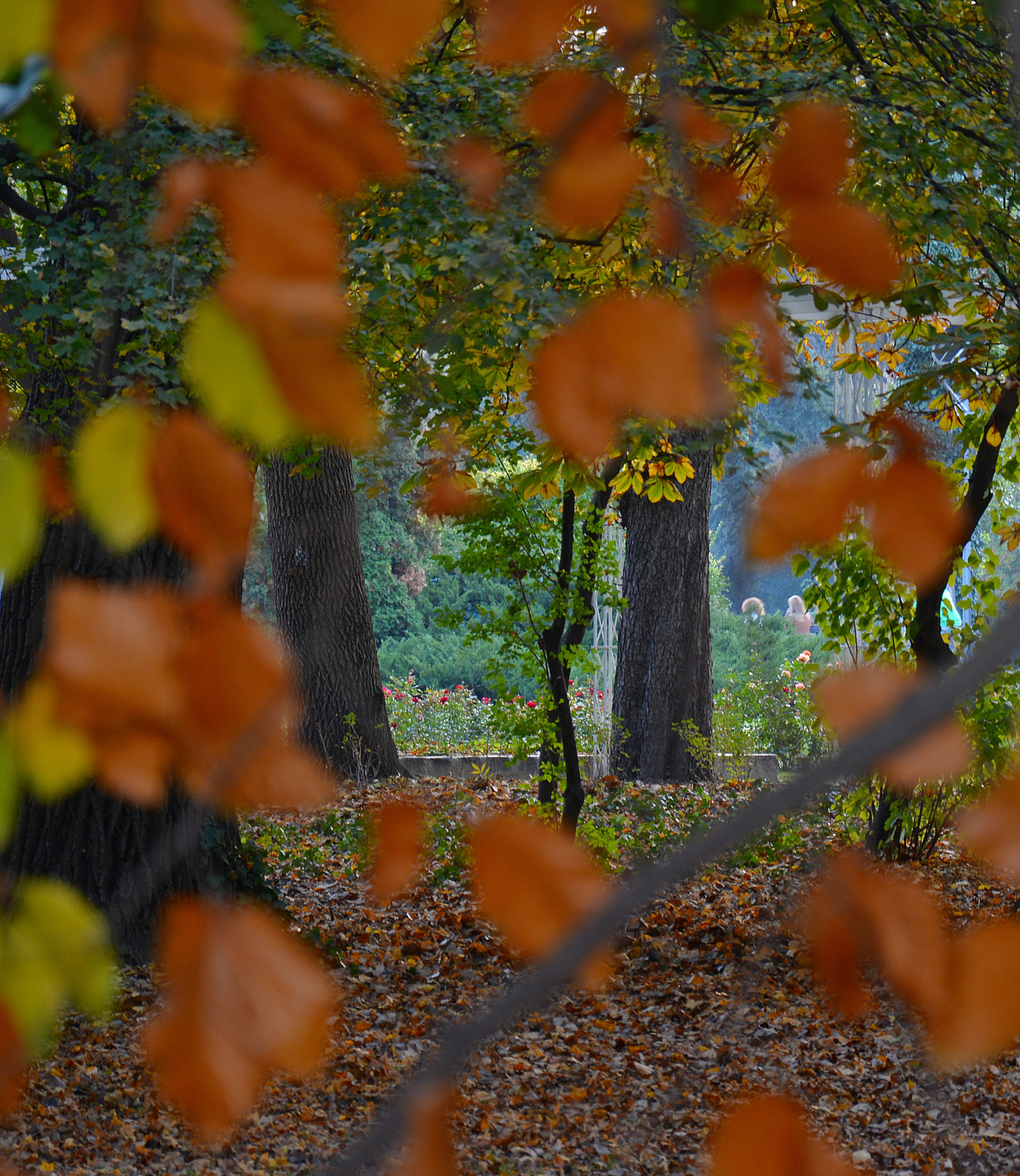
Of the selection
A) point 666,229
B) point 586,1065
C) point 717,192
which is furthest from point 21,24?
point 586,1065

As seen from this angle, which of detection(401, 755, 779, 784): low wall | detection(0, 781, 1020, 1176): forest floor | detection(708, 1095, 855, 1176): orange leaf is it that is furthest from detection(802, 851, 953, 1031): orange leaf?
detection(401, 755, 779, 784): low wall

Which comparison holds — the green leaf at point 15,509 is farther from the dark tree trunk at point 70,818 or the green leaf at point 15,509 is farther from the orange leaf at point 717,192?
the dark tree trunk at point 70,818

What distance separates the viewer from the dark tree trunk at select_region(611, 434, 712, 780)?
7586mm

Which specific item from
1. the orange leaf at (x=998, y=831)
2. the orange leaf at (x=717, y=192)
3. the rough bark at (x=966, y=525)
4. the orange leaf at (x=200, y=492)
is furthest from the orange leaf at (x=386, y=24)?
the rough bark at (x=966, y=525)

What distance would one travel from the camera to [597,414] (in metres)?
0.74

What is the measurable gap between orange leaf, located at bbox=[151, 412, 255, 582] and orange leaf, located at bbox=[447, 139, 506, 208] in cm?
213

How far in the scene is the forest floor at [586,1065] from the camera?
8.93ft

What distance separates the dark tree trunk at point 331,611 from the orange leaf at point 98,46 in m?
6.47

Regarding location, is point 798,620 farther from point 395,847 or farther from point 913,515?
point 913,515

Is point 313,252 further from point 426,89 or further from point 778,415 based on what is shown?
point 778,415

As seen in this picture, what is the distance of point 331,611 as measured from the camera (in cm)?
720

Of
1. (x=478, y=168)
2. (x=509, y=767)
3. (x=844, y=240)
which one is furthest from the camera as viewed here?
(x=509, y=767)

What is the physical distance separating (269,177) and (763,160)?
9.72 ft

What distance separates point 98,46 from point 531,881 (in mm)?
674
